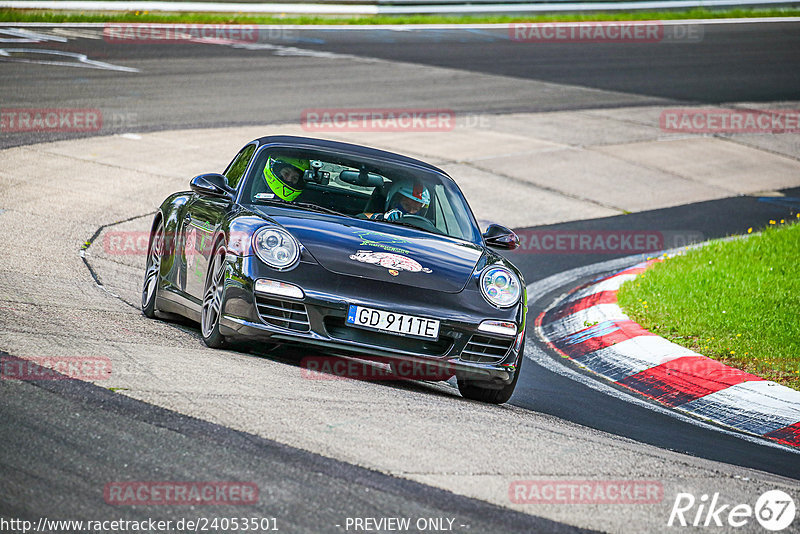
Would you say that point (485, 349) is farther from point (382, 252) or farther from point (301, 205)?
point (301, 205)

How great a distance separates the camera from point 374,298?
5832 mm

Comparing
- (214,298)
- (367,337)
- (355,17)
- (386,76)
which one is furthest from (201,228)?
(355,17)

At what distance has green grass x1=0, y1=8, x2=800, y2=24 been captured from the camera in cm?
2395

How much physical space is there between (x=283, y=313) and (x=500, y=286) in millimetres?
1257

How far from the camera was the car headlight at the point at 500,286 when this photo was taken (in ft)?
20.2

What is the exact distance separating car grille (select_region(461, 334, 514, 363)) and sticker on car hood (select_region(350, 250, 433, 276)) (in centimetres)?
47

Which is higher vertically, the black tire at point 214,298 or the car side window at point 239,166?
the car side window at point 239,166

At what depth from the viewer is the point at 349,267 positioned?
5914 mm

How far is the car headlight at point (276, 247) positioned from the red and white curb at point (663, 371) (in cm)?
271

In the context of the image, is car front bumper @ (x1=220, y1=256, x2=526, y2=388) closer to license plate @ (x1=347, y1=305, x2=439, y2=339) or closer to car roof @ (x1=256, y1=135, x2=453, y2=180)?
license plate @ (x1=347, y1=305, x2=439, y2=339)

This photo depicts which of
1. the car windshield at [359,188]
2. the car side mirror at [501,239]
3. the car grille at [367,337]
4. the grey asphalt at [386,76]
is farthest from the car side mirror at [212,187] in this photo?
the grey asphalt at [386,76]

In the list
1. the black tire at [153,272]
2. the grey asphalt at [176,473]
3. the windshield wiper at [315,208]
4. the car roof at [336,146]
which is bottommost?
the black tire at [153,272]

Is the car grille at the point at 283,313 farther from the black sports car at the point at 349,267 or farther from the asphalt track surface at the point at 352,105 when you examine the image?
the asphalt track surface at the point at 352,105

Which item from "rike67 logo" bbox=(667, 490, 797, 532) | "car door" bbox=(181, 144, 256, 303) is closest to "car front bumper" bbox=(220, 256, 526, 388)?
"car door" bbox=(181, 144, 256, 303)
